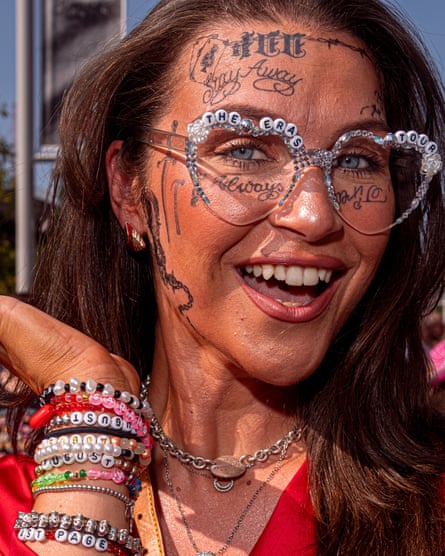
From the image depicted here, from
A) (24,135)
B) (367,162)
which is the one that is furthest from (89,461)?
(24,135)

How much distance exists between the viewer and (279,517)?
2.13 m

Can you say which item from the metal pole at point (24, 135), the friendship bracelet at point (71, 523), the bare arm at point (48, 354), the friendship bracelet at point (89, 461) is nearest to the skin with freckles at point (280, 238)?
the bare arm at point (48, 354)

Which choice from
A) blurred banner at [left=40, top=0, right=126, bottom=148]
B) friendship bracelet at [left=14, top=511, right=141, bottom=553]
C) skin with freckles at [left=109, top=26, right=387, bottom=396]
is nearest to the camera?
friendship bracelet at [left=14, top=511, right=141, bottom=553]

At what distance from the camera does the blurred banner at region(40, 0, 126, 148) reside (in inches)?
151

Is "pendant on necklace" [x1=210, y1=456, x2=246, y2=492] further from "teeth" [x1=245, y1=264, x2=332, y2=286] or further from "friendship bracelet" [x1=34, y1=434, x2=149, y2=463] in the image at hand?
"teeth" [x1=245, y1=264, x2=332, y2=286]

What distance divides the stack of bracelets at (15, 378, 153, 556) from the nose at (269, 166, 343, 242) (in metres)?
0.58

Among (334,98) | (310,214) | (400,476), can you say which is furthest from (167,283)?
(400,476)

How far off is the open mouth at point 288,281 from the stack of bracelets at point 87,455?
1.52 feet

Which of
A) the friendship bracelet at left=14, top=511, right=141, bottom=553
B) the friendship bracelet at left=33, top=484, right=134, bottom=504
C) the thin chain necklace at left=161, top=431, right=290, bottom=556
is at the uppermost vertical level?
the friendship bracelet at left=33, top=484, right=134, bottom=504

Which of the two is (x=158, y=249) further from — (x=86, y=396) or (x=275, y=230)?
(x=86, y=396)

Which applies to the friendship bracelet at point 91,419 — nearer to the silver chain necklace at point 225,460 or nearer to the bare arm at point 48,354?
the bare arm at point 48,354

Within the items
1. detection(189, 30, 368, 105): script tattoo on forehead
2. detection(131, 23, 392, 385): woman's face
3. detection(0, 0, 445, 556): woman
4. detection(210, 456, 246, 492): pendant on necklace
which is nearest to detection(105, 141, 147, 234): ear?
detection(0, 0, 445, 556): woman

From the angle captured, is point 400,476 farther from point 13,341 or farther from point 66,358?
point 13,341

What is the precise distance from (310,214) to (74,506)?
891mm
